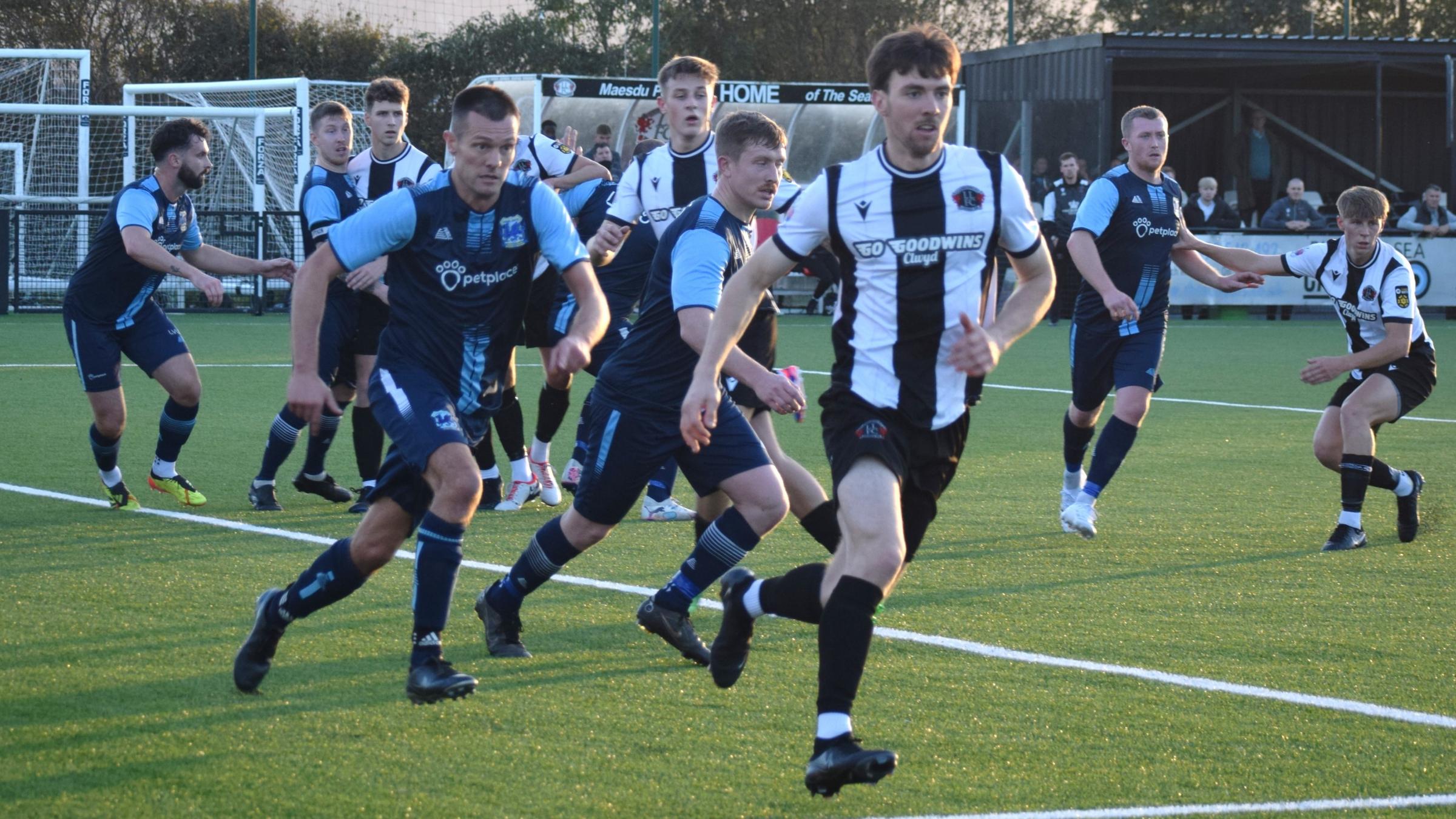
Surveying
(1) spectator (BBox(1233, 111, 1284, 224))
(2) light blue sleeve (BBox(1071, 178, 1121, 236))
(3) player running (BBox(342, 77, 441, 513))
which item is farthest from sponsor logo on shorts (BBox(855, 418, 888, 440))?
(1) spectator (BBox(1233, 111, 1284, 224))

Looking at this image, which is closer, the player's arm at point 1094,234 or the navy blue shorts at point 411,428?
the navy blue shorts at point 411,428

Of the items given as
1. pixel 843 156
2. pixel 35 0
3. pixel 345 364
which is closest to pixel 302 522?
pixel 345 364

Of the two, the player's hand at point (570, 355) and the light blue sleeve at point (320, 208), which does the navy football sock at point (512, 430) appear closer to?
the light blue sleeve at point (320, 208)

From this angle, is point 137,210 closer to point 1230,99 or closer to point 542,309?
point 542,309

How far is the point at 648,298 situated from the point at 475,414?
0.87 m

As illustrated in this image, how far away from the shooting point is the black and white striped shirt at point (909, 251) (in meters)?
4.32

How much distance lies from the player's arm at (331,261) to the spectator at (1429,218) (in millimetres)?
21592

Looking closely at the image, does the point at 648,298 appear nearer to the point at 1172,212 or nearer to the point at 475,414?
the point at 475,414

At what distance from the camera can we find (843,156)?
27672 mm

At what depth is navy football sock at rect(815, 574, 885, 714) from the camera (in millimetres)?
3949

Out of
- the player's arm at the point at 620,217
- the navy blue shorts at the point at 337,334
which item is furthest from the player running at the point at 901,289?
the navy blue shorts at the point at 337,334

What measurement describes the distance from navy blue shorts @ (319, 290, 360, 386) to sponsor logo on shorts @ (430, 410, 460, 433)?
3.77 metres

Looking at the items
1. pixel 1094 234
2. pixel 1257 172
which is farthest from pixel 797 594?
pixel 1257 172

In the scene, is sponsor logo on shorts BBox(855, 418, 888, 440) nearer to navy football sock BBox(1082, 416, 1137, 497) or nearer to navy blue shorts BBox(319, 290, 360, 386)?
navy football sock BBox(1082, 416, 1137, 497)
